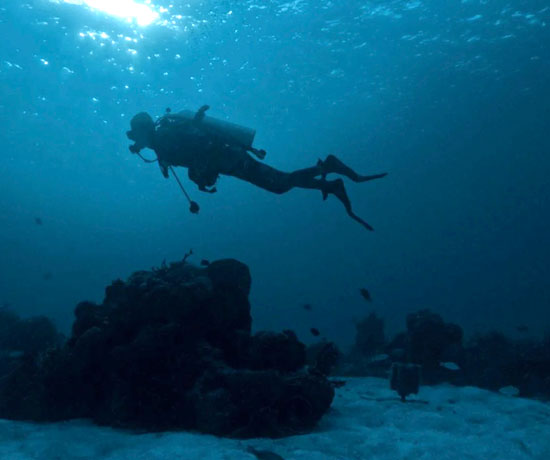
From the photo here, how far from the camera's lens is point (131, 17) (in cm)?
2344

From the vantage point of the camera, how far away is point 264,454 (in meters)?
5.24

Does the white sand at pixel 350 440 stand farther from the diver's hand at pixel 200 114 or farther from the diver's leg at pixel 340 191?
the diver's hand at pixel 200 114

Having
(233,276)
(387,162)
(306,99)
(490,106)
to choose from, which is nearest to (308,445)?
(233,276)

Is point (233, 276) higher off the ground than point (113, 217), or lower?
lower

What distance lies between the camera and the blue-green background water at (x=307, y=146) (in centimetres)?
2641

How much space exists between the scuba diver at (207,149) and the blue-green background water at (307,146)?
18.4m

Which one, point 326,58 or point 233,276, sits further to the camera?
point 326,58

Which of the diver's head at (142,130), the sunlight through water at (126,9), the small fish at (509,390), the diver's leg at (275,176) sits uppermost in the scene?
the sunlight through water at (126,9)

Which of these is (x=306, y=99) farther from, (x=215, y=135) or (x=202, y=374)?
(x=202, y=374)

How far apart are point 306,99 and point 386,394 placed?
99.2 ft

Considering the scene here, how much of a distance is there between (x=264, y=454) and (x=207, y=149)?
588 cm

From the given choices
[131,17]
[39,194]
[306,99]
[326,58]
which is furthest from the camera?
[39,194]

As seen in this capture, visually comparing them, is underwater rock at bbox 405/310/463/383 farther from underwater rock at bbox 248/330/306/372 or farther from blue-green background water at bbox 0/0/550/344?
blue-green background water at bbox 0/0/550/344

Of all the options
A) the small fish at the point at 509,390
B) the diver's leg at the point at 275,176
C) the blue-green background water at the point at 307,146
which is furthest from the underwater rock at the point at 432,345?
the blue-green background water at the point at 307,146
